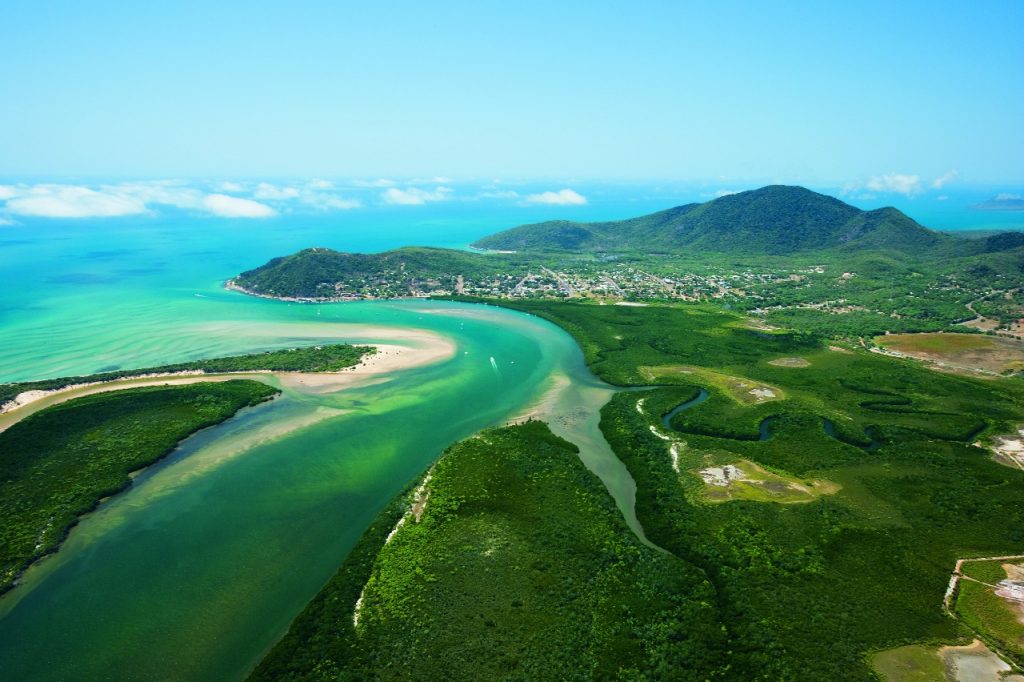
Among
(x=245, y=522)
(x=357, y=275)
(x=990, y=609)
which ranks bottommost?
(x=990, y=609)

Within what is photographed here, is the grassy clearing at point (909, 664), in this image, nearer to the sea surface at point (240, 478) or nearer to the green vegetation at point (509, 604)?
the green vegetation at point (509, 604)

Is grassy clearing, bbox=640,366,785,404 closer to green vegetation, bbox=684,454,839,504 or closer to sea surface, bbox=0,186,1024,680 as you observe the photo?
sea surface, bbox=0,186,1024,680

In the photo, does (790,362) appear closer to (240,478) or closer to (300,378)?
(300,378)

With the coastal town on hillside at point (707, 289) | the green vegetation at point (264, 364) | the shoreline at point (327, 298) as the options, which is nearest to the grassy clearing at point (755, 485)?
the green vegetation at point (264, 364)

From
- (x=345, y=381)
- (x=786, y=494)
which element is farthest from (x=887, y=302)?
(x=345, y=381)

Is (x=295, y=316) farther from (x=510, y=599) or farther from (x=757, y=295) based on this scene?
(x=757, y=295)

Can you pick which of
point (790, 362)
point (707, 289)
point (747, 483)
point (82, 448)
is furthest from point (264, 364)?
point (707, 289)
